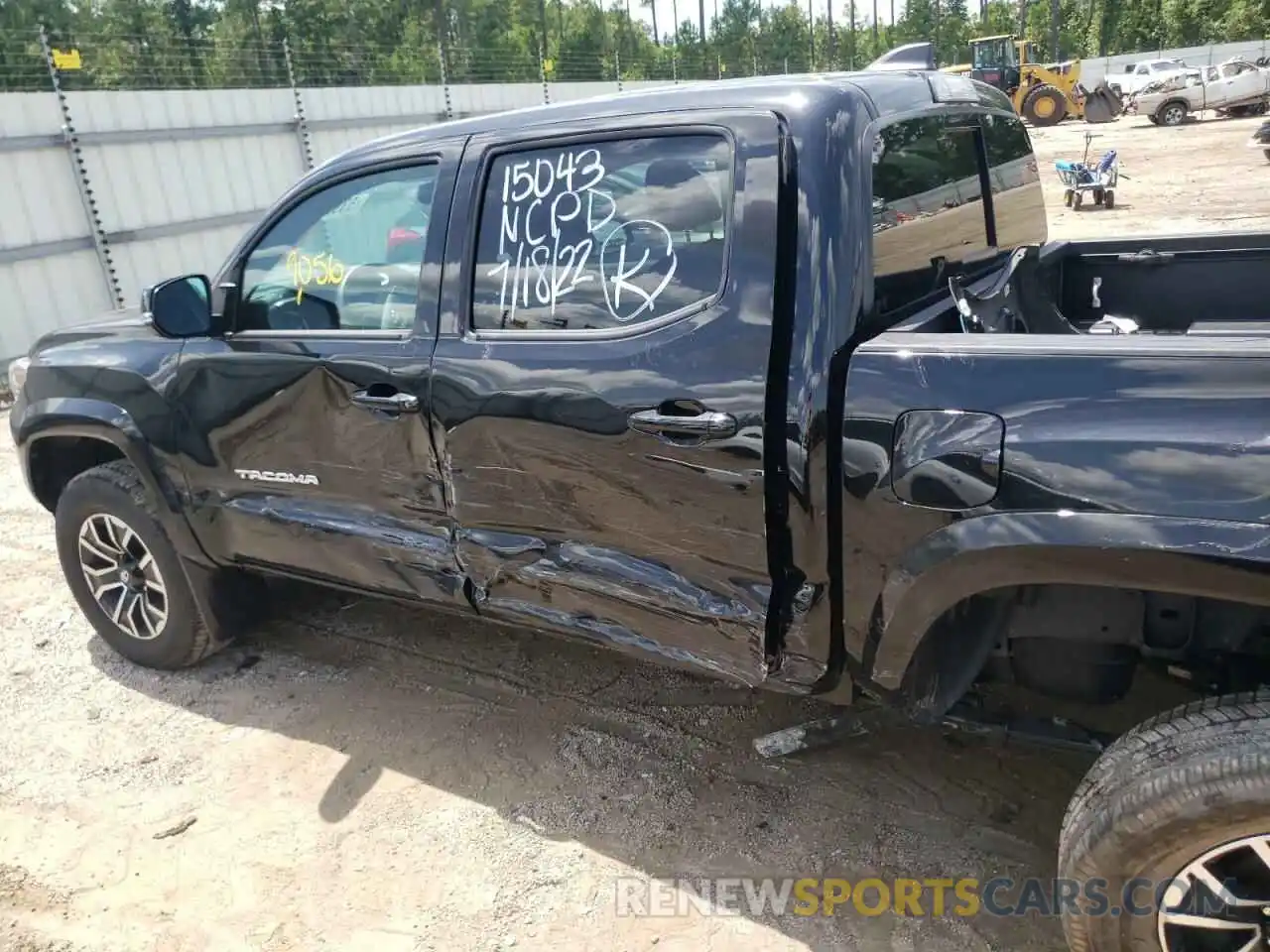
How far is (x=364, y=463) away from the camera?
2.96 meters

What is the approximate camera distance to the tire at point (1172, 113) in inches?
1057

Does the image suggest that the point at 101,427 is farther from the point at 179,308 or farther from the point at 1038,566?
the point at 1038,566

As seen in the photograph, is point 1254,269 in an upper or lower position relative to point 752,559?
upper

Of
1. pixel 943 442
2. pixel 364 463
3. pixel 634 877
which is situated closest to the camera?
pixel 943 442

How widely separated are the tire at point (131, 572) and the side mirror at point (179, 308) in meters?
0.71

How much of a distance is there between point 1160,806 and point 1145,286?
79.7 inches

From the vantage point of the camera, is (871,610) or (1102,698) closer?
(871,610)

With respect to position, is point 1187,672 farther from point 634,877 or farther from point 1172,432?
point 634,877

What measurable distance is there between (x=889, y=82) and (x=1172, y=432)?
122 centimetres

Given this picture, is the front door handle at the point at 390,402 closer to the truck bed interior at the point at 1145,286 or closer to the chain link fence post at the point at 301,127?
the truck bed interior at the point at 1145,286

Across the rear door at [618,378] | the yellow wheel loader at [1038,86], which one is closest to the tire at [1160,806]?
the rear door at [618,378]

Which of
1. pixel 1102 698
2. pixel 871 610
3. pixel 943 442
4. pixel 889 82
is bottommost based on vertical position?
pixel 1102 698

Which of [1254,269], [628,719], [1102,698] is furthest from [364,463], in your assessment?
[1254,269]

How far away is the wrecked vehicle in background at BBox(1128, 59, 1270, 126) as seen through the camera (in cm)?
2638
